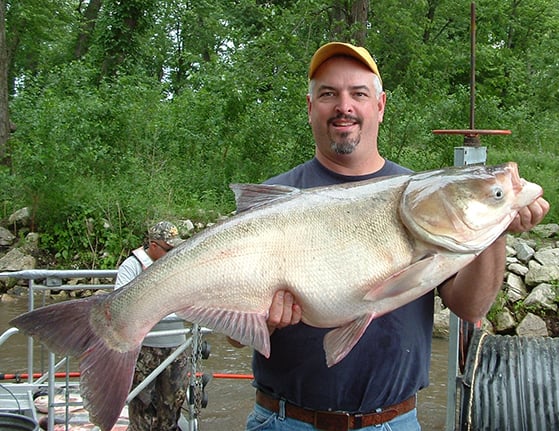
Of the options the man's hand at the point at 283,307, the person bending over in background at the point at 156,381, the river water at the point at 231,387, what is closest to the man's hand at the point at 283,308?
the man's hand at the point at 283,307

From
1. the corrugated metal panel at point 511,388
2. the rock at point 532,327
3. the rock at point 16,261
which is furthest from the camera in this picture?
the rock at point 16,261

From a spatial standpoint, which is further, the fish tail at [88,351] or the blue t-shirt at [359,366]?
the blue t-shirt at [359,366]

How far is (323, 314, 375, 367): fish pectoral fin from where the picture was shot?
2.30m

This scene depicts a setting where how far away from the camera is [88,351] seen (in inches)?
92.7

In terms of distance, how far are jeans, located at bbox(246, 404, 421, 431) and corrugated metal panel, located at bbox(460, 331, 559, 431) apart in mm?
1752

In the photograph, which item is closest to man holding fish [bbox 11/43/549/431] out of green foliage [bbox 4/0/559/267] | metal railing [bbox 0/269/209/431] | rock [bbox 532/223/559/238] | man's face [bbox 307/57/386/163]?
man's face [bbox 307/57/386/163]

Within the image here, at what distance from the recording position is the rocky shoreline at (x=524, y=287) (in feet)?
32.4

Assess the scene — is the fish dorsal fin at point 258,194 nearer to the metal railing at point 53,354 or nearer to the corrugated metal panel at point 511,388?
the metal railing at point 53,354

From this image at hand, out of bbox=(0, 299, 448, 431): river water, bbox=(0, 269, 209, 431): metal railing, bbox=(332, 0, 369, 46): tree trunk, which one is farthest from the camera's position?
bbox=(332, 0, 369, 46): tree trunk

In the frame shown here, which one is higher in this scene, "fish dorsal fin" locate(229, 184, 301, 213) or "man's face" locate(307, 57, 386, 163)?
"man's face" locate(307, 57, 386, 163)

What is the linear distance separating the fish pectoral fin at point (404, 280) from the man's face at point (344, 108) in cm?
78

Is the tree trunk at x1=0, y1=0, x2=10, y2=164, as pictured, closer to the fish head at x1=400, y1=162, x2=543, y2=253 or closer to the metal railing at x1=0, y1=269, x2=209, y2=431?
the metal railing at x1=0, y1=269, x2=209, y2=431

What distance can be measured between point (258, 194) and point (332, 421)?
0.95 metres

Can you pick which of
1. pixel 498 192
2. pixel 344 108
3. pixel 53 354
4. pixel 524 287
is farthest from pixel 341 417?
pixel 524 287
